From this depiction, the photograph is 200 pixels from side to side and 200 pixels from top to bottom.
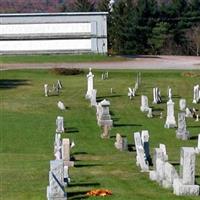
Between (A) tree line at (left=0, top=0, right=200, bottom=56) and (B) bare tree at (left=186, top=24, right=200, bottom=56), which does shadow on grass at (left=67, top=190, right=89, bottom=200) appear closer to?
(A) tree line at (left=0, top=0, right=200, bottom=56)

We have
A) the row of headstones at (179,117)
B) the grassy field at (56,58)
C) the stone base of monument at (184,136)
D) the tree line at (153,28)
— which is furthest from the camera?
the tree line at (153,28)

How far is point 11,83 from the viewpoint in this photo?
5044 cm

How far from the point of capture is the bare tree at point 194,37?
9171 centimetres

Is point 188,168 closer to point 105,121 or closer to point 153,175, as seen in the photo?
point 153,175

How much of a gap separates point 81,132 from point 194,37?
63812 mm

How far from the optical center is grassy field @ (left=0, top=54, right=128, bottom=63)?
68.8m

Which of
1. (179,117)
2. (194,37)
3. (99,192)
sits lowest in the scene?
(99,192)

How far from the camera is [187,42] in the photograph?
95.2 meters

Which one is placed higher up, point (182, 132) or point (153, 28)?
point (153, 28)


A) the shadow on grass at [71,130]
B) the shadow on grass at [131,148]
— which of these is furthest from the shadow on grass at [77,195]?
the shadow on grass at [71,130]

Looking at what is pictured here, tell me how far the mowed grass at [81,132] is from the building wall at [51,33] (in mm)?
18902

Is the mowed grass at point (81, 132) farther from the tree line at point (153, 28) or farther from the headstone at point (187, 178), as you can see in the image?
the tree line at point (153, 28)

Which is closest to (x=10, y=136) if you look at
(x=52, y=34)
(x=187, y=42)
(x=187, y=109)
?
(x=187, y=109)

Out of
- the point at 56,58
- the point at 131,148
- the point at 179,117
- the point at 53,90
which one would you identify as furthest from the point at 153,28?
the point at 131,148
